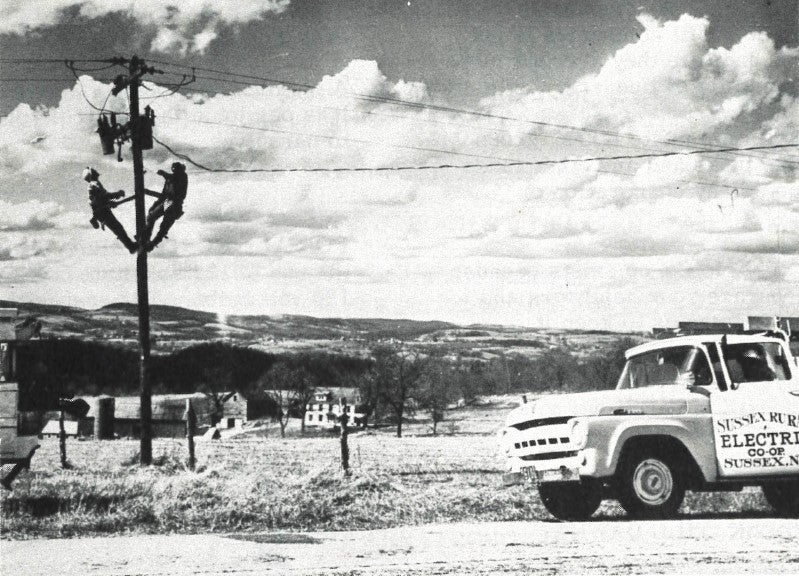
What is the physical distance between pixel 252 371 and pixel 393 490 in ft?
311

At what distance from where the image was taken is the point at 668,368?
10477 millimetres

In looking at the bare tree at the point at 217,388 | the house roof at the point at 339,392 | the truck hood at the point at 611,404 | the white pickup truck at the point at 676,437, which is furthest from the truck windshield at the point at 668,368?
the house roof at the point at 339,392

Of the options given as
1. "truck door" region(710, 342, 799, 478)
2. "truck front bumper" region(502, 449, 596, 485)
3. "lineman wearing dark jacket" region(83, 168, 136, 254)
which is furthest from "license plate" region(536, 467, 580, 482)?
"lineman wearing dark jacket" region(83, 168, 136, 254)

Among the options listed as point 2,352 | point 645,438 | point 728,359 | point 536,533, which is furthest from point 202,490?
point 728,359

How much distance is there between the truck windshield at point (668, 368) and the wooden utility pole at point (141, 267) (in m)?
7.49

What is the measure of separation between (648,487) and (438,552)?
10.4ft

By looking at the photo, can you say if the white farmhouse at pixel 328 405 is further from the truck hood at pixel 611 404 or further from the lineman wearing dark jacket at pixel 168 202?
the truck hood at pixel 611 404

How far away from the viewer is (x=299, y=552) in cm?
752

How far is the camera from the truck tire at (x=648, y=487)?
947 centimetres

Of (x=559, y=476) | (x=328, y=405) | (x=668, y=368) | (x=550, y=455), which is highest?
(x=668, y=368)

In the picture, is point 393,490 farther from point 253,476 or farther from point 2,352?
point 2,352

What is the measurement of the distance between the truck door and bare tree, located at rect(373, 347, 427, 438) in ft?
228

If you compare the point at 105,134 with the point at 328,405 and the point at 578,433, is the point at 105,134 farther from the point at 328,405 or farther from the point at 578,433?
the point at 328,405

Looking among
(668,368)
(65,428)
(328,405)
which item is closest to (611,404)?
(668,368)
